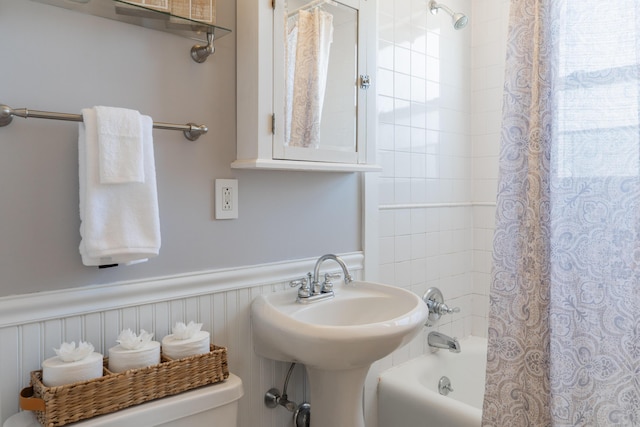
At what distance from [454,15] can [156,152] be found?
1.57 m

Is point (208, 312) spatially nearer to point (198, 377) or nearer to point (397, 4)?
point (198, 377)

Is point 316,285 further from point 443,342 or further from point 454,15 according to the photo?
point 454,15

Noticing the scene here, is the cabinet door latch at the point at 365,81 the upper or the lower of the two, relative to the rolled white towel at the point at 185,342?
upper

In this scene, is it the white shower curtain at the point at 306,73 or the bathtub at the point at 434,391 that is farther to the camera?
the bathtub at the point at 434,391

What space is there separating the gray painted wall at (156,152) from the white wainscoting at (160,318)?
0.13ft

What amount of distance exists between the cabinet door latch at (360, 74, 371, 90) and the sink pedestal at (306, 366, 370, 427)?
99 cm

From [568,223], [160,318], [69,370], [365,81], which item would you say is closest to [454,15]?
[365,81]

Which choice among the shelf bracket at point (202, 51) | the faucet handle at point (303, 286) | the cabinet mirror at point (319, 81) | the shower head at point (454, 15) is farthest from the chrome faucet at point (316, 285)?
the shower head at point (454, 15)

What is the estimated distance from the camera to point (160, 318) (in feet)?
4.28

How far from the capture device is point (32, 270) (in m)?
1.09

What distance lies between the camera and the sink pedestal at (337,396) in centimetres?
145

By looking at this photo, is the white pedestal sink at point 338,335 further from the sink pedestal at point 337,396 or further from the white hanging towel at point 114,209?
the white hanging towel at point 114,209

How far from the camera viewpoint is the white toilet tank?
1.02 metres

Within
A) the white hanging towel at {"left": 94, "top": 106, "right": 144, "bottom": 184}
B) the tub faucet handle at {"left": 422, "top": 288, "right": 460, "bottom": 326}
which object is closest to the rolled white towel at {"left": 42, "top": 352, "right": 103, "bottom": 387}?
the white hanging towel at {"left": 94, "top": 106, "right": 144, "bottom": 184}
